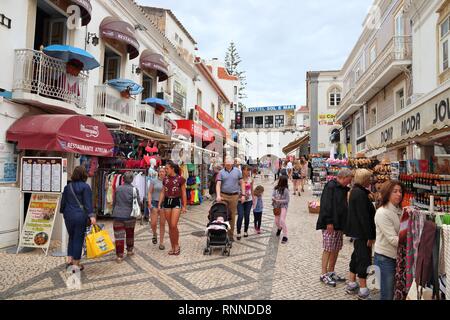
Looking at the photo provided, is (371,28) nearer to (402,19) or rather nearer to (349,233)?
(402,19)

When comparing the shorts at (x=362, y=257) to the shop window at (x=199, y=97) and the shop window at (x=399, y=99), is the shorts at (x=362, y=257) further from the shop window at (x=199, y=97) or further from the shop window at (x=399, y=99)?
the shop window at (x=199, y=97)

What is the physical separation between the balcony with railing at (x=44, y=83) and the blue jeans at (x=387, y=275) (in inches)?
295

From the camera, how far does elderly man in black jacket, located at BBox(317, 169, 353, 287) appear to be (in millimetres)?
4430

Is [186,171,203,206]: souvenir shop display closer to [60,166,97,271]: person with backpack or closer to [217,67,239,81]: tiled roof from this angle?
[60,166,97,271]: person with backpack

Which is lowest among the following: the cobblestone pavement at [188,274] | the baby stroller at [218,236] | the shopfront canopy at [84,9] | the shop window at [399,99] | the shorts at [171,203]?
the cobblestone pavement at [188,274]

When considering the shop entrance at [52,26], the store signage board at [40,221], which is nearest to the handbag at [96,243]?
the store signage board at [40,221]

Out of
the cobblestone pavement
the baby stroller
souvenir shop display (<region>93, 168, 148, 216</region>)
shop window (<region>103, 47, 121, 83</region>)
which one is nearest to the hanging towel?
the cobblestone pavement

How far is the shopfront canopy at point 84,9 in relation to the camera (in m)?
7.95

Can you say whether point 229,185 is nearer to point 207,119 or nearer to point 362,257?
point 362,257

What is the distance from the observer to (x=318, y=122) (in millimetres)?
30188

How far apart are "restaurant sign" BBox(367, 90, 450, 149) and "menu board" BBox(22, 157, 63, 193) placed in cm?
643

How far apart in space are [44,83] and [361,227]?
298 inches

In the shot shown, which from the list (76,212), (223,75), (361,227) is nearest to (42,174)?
(76,212)

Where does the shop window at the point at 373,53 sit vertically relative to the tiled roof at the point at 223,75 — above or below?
below
